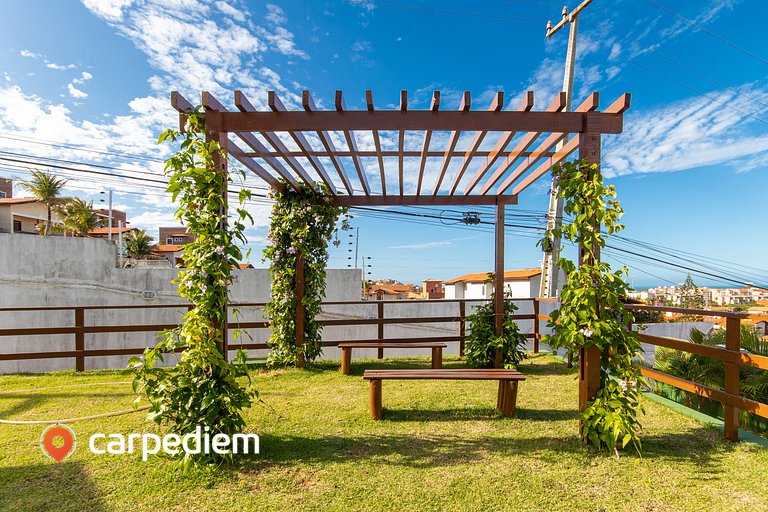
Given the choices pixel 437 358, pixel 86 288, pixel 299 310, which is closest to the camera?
pixel 437 358

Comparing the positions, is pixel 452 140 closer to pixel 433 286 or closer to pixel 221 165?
pixel 221 165

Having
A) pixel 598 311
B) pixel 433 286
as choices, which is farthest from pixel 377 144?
pixel 433 286

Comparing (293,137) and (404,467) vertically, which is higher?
(293,137)

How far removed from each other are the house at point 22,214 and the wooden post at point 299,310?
28291mm

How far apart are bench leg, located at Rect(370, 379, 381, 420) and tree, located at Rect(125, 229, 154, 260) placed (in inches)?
1337

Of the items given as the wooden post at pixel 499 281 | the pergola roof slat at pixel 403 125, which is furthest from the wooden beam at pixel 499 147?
the wooden post at pixel 499 281

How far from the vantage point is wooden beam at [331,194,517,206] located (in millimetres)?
5305

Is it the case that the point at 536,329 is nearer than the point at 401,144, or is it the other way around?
the point at 401,144

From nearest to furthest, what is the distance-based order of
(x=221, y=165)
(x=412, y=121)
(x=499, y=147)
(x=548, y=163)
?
(x=221, y=165)
(x=412, y=121)
(x=499, y=147)
(x=548, y=163)

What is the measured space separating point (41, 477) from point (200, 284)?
4.79 feet

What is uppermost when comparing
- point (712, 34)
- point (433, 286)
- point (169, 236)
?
point (712, 34)

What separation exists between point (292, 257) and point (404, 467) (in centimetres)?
340

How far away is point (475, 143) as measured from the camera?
334 cm

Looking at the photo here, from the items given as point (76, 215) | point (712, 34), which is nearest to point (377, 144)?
point (712, 34)
